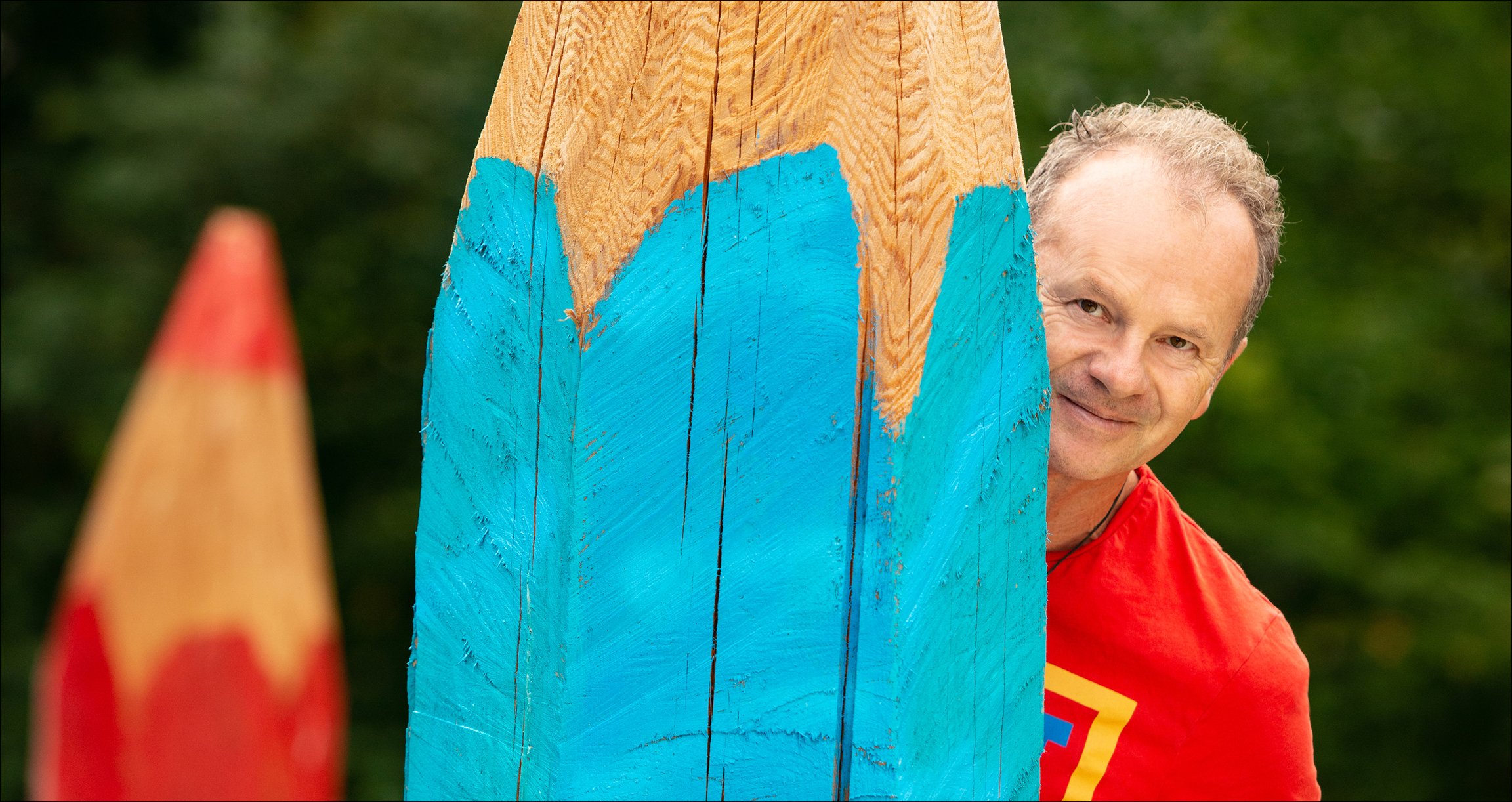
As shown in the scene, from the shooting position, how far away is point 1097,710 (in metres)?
1.51

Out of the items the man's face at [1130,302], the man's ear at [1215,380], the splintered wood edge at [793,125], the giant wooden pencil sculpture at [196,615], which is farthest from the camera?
→ the man's ear at [1215,380]

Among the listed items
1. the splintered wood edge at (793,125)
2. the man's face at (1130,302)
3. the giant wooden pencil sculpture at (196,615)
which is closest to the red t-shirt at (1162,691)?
the man's face at (1130,302)

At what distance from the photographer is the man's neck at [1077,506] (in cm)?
150

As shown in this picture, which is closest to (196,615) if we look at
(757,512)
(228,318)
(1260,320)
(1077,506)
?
(228,318)

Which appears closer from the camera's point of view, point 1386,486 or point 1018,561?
point 1018,561

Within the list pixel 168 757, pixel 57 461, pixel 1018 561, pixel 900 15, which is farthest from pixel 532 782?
pixel 57 461

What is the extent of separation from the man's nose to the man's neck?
0.48 feet

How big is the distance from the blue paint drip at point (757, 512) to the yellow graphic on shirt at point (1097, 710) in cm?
62

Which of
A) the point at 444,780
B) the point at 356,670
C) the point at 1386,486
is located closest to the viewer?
the point at 444,780

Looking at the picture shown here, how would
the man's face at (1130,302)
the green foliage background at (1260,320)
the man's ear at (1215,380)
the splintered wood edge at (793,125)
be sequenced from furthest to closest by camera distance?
1. the green foliage background at (1260,320)
2. the man's ear at (1215,380)
3. the man's face at (1130,302)
4. the splintered wood edge at (793,125)

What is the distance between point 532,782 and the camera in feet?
3.01

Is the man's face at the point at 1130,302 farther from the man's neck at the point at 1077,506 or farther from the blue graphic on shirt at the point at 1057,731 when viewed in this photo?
the blue graphic on shirt at the point at 1057,731

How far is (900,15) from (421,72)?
5.10 metres

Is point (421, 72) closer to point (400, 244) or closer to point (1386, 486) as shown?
point (400, 244)
